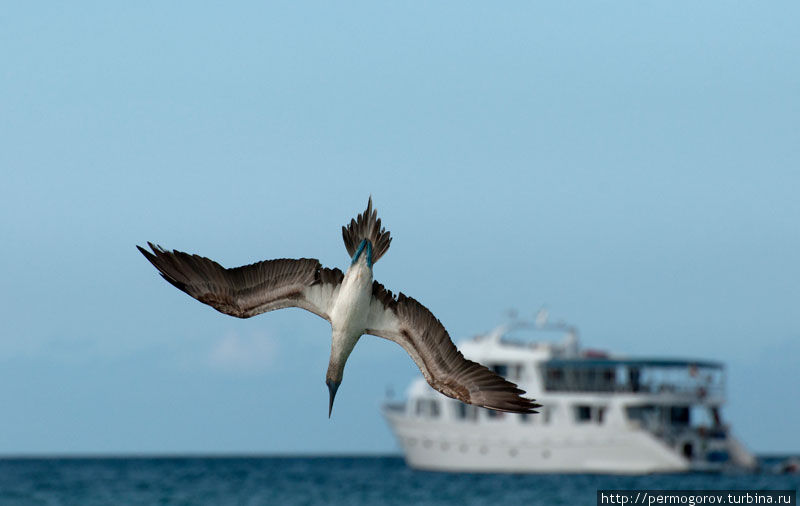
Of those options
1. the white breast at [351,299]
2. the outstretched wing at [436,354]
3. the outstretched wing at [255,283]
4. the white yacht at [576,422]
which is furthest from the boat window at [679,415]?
the white breast at [351,299]

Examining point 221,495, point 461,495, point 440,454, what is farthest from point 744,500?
point 221,495

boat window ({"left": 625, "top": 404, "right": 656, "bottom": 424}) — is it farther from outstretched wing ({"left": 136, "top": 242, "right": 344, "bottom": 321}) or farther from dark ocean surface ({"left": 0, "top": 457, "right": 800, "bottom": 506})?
outstretched wing ({"left": 136, "top": 242, "right": 344, "bottom": 321})

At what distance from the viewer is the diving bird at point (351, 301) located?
13867 mm

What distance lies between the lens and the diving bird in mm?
13867

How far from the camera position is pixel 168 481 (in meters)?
83.5

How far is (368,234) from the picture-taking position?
45.4 feet

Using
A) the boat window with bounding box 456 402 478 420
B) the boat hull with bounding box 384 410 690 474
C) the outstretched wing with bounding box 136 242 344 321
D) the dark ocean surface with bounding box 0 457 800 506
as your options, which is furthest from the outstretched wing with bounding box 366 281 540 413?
the boat window with bounding box 456 402 478 420

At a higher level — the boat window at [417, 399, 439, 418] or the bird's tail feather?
the boat window at [417, 399, 439, 418]

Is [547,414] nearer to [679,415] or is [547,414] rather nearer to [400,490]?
[679,415]

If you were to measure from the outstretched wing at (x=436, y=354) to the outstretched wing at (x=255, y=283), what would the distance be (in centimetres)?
53

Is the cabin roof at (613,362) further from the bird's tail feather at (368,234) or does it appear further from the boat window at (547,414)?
the bird's tail feather at (368,234)

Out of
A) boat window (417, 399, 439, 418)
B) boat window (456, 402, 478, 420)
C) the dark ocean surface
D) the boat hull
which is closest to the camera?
the dark ocean surface

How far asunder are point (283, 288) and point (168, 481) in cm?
7147

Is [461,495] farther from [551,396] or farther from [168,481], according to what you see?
[168,481]
